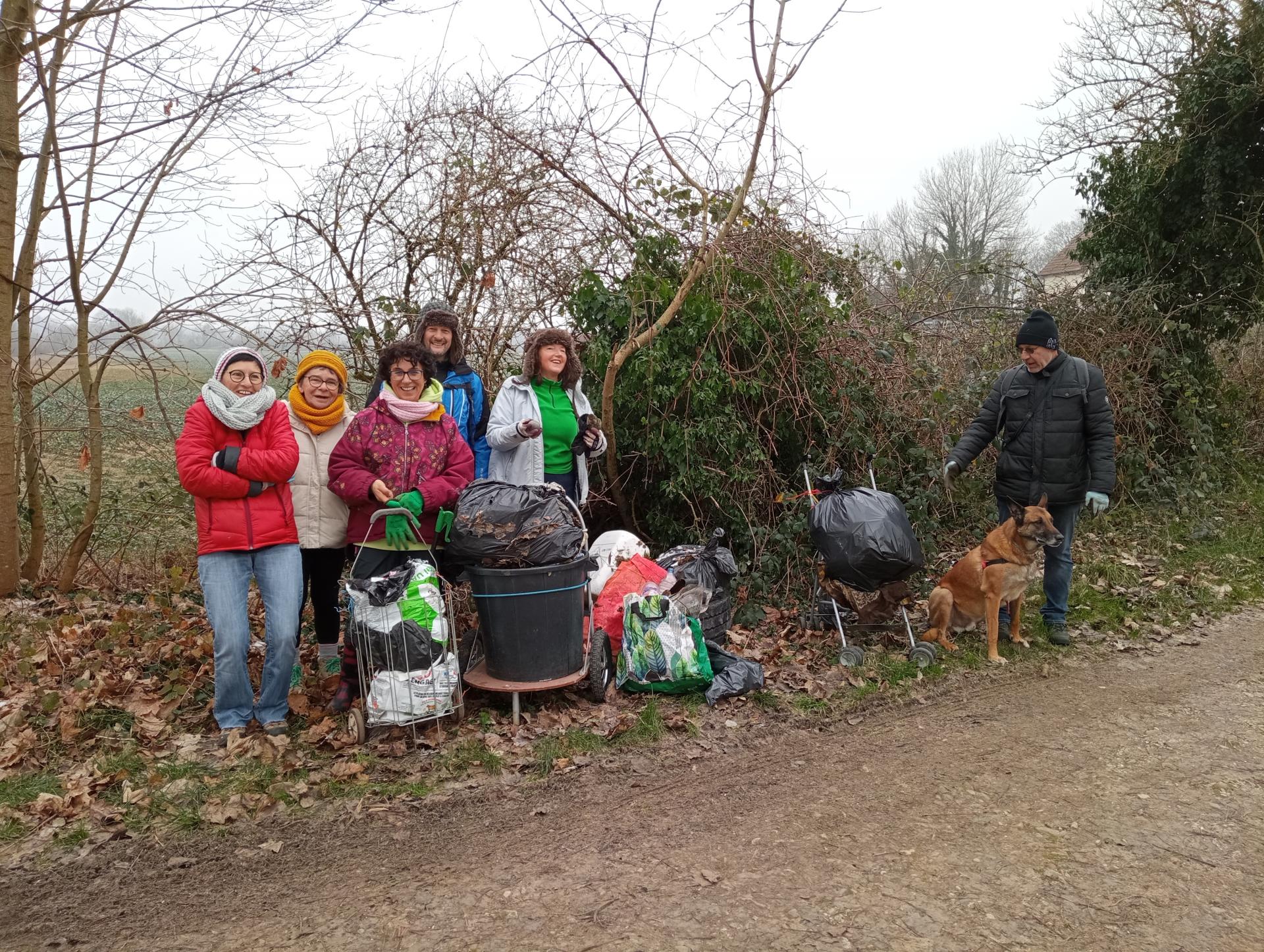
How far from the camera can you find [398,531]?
4.23 meters

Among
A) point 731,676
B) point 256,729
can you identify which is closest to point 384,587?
point 256,729

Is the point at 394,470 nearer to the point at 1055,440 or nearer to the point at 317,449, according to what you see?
the point at 317,449

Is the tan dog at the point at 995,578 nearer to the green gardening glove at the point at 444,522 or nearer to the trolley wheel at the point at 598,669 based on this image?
the trolley wheel at the point at 598,669

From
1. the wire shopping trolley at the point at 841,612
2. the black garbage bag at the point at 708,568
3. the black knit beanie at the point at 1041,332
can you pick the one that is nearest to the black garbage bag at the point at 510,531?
the black garbage bag at the point at 708,568

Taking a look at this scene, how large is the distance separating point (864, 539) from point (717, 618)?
103cm

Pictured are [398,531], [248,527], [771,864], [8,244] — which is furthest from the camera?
Answer: [8,244]

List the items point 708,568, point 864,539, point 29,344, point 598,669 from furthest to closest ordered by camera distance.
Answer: point 29,344, point 708,568, point 864,539, point 598,669

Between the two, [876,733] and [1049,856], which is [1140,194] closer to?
[876,733]

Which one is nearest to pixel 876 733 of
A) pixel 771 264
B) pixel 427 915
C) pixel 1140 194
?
pixel 427 915

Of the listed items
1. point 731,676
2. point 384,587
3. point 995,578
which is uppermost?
point 384,587

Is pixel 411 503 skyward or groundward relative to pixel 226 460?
groundward

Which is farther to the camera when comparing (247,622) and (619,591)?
(619,591)

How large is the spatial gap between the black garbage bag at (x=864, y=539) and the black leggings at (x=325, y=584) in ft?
9.46

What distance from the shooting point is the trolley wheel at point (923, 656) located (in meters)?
5.11
